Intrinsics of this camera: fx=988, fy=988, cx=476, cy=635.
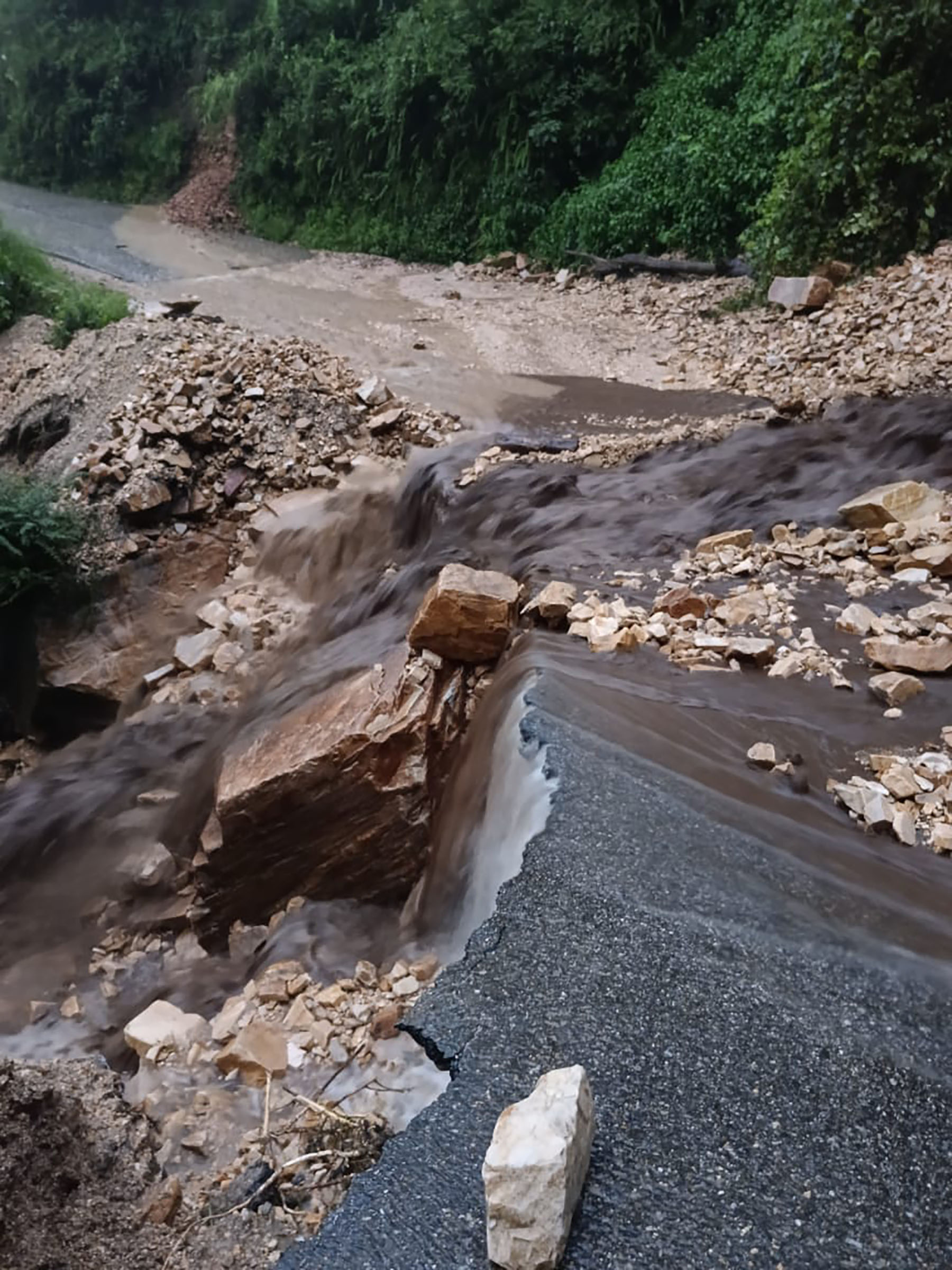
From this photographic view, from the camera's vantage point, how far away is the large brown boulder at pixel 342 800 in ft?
12.5

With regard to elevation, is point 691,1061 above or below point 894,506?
below

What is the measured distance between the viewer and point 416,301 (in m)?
11.6

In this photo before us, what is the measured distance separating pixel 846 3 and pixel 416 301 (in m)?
5.42

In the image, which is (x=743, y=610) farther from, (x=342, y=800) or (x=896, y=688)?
(x=342, y=800)

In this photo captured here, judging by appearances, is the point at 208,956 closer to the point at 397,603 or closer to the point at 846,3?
the point at 397,603

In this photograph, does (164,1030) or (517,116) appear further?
(517,116)

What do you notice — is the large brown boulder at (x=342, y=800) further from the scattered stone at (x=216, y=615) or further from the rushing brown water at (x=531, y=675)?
the scattered stone at (x=216, y=615)

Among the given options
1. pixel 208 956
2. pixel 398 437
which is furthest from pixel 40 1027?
pixel 398 437

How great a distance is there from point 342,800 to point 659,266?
28.6 feet

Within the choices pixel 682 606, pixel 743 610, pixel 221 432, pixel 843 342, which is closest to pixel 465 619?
pixel 682 606

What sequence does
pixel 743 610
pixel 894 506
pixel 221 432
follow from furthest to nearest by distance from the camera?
1. pixel 221 432
2. pixel 894 506
3. pixel 743 610

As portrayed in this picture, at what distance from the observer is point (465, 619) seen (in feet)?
13.0

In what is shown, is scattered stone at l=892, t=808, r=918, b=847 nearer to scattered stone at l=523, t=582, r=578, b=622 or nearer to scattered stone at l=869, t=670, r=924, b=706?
scattered stone at l=869, t=670, r=924, b=706

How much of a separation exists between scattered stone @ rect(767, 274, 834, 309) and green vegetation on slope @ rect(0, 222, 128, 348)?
6.43 meters
